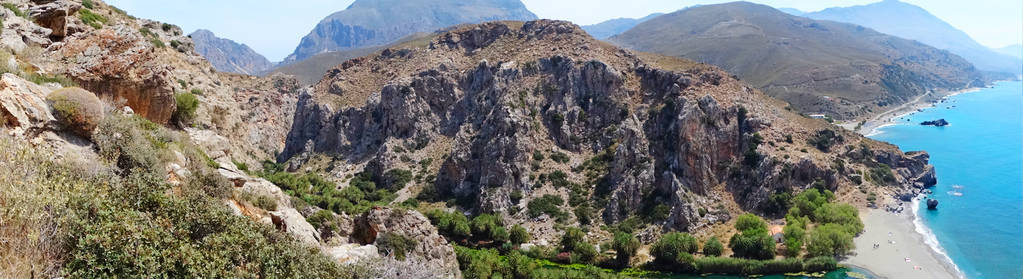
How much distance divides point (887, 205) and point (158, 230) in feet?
343

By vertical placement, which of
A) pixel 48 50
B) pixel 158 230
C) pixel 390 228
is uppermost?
pixel 48 50

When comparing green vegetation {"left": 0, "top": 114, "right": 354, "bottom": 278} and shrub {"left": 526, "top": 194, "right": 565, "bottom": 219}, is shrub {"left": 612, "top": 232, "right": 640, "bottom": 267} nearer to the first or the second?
shrub {"left": 526, "top": 194, "right": 565, "bottom": 219}

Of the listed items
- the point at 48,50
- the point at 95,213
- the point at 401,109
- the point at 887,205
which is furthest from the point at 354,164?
the point at 887,205

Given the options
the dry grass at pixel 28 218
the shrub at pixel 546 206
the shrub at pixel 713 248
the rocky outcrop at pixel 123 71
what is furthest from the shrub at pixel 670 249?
the dry grass at pixel 28 218

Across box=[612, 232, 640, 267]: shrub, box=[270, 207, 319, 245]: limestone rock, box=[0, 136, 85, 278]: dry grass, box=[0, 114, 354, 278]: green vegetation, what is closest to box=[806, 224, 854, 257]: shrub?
box=[612, 232, 640, 267]: shrub

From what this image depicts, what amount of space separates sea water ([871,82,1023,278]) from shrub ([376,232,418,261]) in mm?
75273

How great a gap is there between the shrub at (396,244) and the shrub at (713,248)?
151 feet

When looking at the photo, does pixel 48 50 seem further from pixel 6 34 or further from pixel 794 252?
pixel 794 252

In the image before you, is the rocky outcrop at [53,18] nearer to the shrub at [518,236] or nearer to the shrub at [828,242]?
the shrub at [518,236]

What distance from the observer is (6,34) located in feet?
80.2

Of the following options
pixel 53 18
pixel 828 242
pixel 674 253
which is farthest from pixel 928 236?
pixel 53 18

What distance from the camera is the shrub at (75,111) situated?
17938mm

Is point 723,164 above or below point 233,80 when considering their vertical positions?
below

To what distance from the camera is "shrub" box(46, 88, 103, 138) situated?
58.9ft
